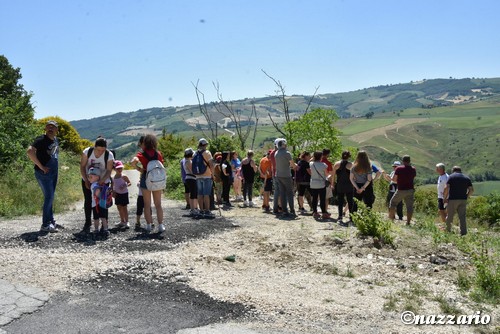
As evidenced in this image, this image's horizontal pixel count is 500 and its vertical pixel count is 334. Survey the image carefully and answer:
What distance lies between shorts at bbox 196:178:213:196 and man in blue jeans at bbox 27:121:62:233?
3.29 meters

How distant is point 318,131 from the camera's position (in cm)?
1875

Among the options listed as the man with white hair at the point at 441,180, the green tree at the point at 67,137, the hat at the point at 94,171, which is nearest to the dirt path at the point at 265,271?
the hat at the point at 94,171

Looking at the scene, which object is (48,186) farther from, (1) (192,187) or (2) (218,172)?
(2) (218,172)

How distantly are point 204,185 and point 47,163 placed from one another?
3.58 metres

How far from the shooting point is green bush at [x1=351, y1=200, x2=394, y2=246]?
8211mm

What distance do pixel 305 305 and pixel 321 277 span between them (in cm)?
127

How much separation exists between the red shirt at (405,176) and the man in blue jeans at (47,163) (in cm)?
763

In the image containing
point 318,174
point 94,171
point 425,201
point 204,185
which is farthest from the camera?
point 425,201

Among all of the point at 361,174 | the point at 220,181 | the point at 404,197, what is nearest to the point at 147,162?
the point at 361,174

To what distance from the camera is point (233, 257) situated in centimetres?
726

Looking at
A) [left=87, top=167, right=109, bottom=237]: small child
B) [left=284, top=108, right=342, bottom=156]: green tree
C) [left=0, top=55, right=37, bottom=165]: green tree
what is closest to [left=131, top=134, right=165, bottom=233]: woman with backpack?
[left=87, top=167, right=109, bottom=237]: small child

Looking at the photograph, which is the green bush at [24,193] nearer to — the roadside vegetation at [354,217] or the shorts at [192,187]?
the roadside vegetation at [354,217]

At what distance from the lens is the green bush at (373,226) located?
8.21 m

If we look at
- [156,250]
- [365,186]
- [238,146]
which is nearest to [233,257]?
[156,250]
